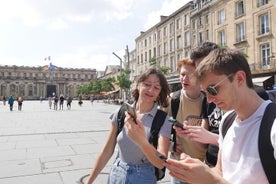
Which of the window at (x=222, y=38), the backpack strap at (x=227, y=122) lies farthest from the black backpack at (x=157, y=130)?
the window at (x=222, y=38)

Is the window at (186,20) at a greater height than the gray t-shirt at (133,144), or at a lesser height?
greater

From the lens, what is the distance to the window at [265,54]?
2571 cm

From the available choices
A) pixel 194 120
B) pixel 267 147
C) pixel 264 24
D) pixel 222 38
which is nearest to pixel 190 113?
pixel 194 120

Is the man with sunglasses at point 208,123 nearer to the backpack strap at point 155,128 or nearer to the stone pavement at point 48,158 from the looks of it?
the backpack strap at point 155,128

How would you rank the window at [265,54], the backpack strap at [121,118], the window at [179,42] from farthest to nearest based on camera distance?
the window at [179,42] → the window at [265,54] → the backpack strap at [121,118]

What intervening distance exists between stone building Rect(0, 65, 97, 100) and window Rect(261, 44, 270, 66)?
102 metres

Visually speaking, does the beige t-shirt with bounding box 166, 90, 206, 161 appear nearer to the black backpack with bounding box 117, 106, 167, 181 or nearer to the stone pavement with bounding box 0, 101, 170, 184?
the black backpack with bounding box 117, 106, 167, 181

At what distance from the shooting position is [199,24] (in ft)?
118

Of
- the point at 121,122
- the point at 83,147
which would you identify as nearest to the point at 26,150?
the point at 83,147

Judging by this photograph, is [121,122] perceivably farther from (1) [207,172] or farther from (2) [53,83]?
(2) [53,83]

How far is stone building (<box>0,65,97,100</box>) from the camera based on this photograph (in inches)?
4739

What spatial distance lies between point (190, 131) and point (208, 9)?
34.3 metres

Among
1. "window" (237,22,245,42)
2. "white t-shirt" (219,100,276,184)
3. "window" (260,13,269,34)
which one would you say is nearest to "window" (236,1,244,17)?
"window" (237,22,245,42)

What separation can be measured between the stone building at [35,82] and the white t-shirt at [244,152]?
120304mm
